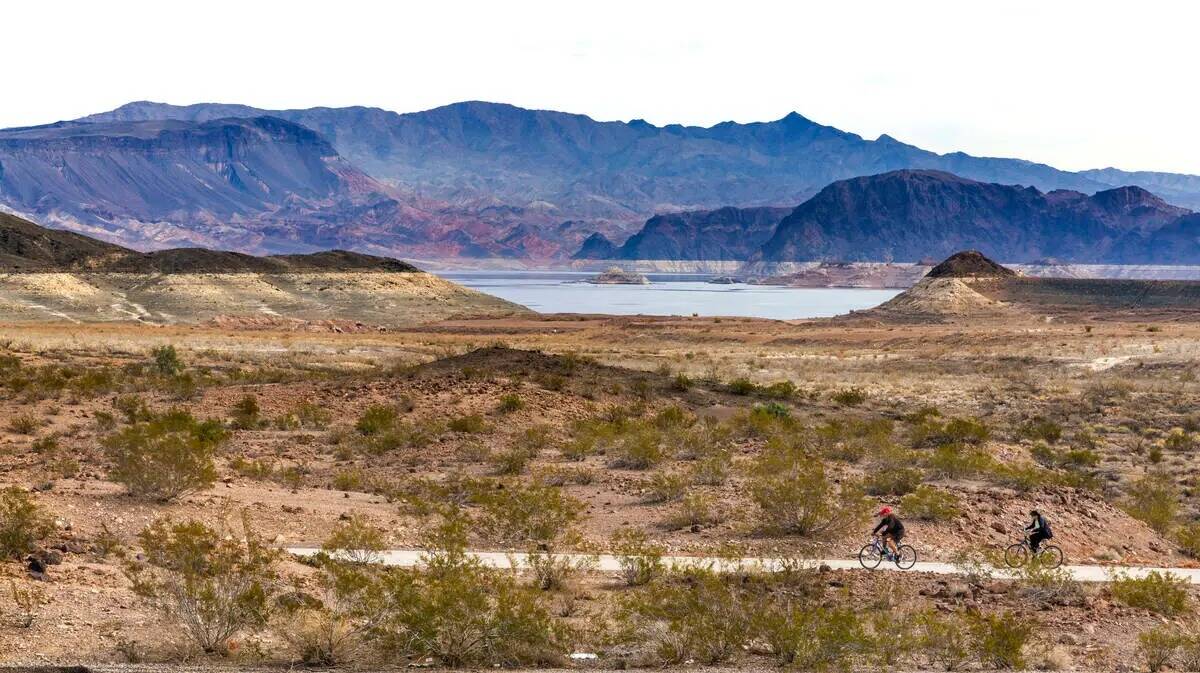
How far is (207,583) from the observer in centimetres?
1330

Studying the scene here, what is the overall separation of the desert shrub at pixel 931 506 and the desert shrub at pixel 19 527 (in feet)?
47.9

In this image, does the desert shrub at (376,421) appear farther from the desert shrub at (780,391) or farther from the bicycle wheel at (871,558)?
the desert shrub at (780,391)

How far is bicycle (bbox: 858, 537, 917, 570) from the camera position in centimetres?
1773

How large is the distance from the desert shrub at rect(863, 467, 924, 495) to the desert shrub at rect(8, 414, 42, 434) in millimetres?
20327

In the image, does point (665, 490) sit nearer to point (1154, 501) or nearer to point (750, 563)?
point (750, 563)

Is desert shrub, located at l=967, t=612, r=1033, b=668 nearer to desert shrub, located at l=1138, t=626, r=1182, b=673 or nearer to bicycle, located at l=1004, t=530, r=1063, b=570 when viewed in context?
desert shrub, located at l=1138, t=626, r=1182, b=673

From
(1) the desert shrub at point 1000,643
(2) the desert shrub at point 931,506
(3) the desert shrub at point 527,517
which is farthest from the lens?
(2) the desert shrub at point 931,506

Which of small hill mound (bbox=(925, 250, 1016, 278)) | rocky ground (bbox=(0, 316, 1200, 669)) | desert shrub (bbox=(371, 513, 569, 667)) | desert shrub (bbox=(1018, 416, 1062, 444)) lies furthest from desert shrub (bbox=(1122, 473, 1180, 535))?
small hill mound (bbox=(925, 250, 1016, 278))

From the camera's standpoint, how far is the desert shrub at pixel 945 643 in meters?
13.1

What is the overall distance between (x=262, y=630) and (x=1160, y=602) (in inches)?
479

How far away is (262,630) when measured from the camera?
13.5 m

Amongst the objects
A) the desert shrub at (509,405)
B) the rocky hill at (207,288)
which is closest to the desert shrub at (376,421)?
the desert shrub at (509,405)

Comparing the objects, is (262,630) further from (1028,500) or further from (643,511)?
(1028,500)

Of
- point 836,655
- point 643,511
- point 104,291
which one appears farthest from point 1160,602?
point 104,291
